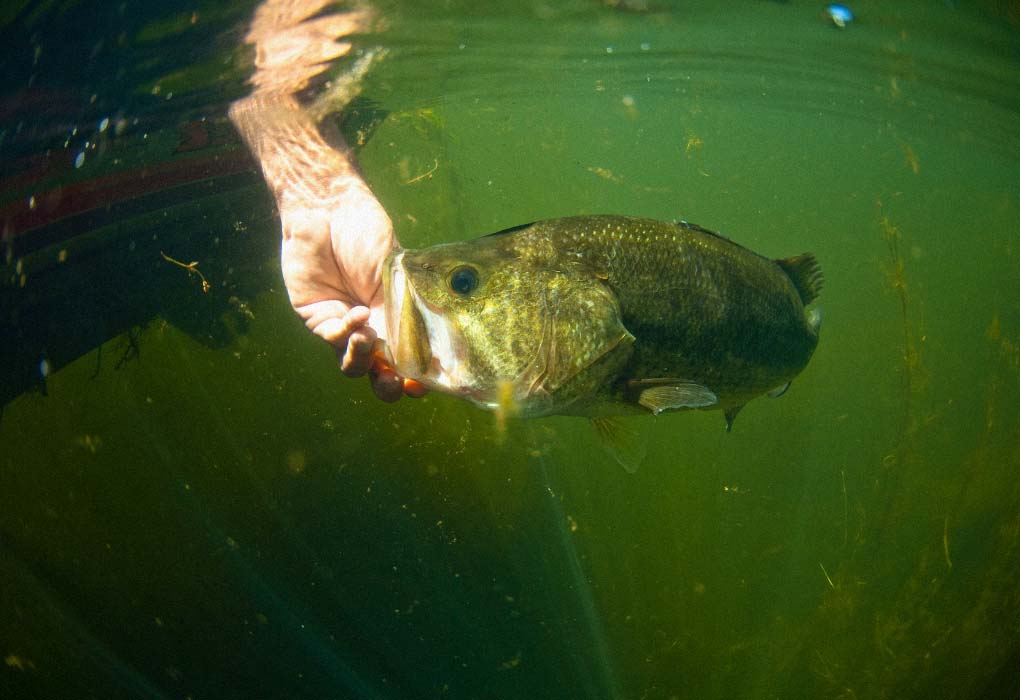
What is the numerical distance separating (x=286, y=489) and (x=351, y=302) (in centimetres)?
306

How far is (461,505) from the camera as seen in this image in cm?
571

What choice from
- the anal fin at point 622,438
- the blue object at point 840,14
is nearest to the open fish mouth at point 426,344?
the anal fin at point 622,438

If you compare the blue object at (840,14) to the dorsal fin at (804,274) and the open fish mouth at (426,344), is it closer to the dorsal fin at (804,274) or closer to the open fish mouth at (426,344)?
the dorsal fin at (804,274)

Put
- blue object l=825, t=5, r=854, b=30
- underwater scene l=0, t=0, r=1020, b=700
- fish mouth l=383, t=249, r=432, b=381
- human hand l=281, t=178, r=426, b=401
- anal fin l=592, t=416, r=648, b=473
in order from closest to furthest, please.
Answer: fish mouth l=383, t=249, r=432, b=381
anal fin l=592, t=416, r=648, b=473
human hand l=281, t=178, r=426, b=401
underwater scene l=0, t=0, r=1020, b=700
blue object l=825, t=5, r=854, b=30

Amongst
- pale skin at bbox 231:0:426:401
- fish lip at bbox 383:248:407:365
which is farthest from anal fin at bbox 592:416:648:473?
fish lip at bbox 383:248:407:365

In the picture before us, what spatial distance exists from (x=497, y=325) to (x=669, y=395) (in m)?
0.84

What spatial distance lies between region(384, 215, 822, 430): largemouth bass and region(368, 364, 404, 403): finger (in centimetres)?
53

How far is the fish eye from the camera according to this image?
2260mm

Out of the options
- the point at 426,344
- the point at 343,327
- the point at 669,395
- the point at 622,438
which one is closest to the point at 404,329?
the point at 426,344

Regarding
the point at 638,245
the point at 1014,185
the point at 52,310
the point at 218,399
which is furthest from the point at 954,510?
the point at 1014,185

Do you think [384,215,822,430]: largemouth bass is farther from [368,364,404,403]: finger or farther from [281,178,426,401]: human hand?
[281,178,426,401]: human hand

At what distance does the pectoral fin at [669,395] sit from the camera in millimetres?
2389

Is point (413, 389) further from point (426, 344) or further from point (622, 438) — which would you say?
point (622, 438)

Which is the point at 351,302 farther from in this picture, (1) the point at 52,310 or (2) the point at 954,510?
(2) the point at 954,510
